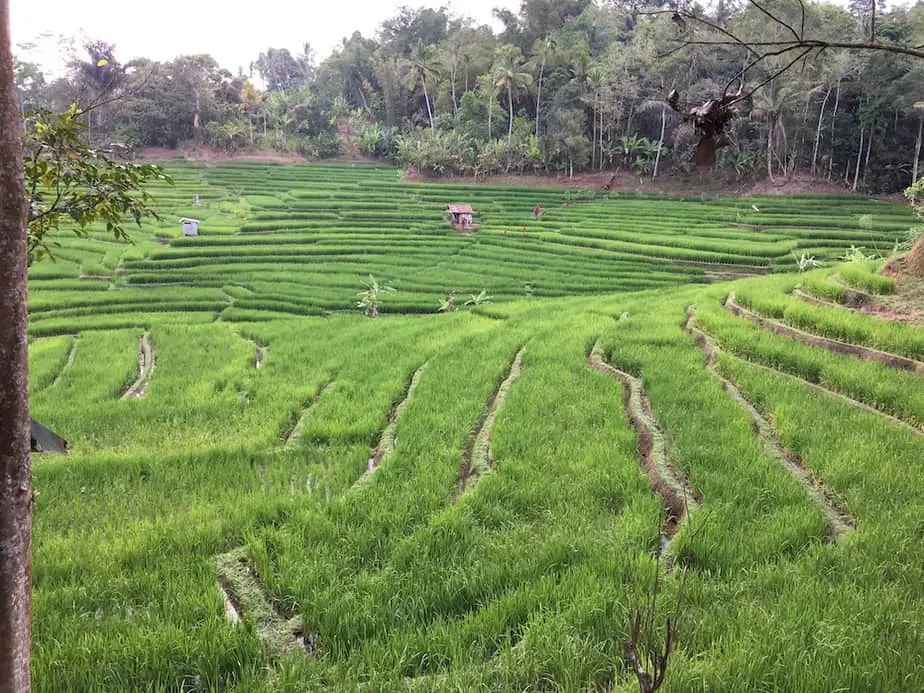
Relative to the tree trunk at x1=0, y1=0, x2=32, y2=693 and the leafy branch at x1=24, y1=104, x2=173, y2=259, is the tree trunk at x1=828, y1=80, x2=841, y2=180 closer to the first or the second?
the leafy branch at x1=24, y1=104, x2=173, y2=259

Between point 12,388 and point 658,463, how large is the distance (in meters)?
4.21

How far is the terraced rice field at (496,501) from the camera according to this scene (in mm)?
2648

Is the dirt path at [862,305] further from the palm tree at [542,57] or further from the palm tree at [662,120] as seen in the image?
the palm tree at [542,57]

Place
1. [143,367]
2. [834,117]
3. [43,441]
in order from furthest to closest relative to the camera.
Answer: [834,117] → [143,367] → [43,441]

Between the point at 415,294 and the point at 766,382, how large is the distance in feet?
Answer: 38.7

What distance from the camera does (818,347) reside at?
7.56m

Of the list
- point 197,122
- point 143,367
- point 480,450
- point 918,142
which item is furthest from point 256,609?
point 197,122

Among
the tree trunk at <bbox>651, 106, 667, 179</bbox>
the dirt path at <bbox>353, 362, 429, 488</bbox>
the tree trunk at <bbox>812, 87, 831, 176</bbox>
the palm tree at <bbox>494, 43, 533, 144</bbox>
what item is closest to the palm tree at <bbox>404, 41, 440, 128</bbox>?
the palm tree at <bbox>494, 43, 533, 144</bbox>

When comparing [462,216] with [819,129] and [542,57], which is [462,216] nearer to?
[819,129]

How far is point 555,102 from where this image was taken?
39562mm

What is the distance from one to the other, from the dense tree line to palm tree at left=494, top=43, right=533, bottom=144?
0.46ft

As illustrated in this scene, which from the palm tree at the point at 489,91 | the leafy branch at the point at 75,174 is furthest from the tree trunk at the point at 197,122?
the leafy branch at the point at 75,174

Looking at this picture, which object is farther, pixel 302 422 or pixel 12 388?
pixel 302 422

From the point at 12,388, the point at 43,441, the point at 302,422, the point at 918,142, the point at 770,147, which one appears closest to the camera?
the point at 12,388
